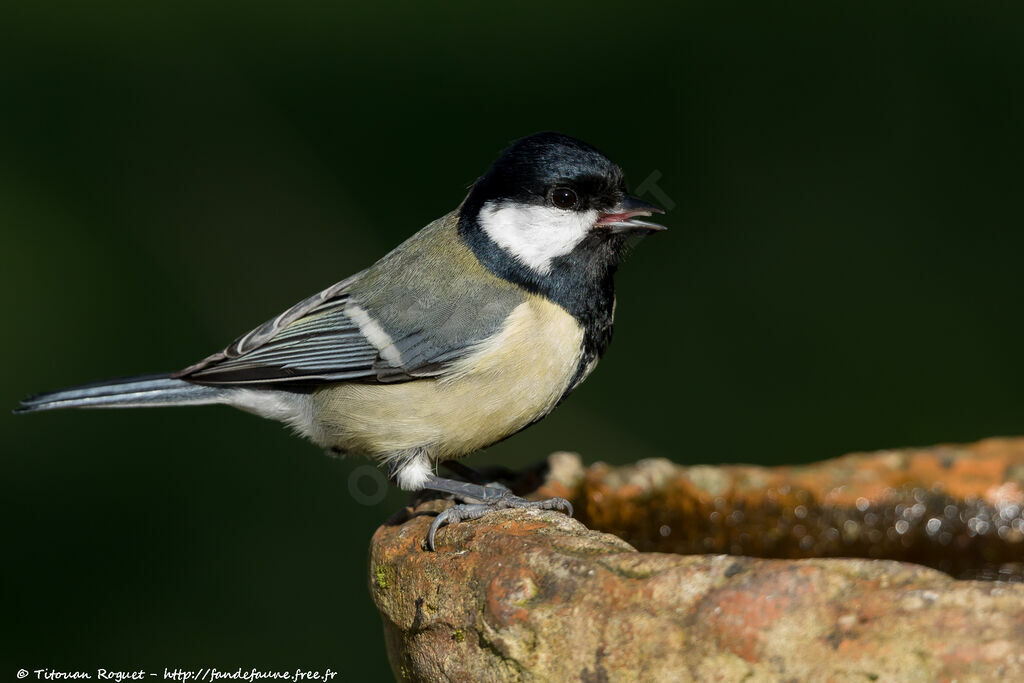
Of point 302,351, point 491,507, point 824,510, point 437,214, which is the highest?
point 437,214

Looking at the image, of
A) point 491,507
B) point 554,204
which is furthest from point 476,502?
point 554,204

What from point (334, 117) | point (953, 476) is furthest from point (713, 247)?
point (953, 476)

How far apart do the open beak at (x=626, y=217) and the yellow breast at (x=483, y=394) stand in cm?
20

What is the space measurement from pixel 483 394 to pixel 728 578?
3.19 feet

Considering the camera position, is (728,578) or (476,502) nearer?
(728,578)

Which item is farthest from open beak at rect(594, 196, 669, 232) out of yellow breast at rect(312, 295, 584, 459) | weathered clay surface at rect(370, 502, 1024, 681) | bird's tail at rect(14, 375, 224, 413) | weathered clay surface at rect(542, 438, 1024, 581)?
bird's tail at rect(14, 375, 224, 413)

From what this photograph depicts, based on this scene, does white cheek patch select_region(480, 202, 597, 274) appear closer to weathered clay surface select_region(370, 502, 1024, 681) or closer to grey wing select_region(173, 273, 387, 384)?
grey wing select_region(173, 273, 387, 384)

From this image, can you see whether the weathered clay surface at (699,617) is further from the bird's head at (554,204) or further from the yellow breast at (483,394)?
the bird's head at (554,204)

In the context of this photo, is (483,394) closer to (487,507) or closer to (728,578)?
(487,507)

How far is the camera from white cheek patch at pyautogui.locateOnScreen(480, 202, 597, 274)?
2213 mm

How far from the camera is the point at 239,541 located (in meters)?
3.77

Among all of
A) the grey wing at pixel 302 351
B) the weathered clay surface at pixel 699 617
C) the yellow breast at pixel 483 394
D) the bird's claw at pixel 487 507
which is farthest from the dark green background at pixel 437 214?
the weathered clay surface at pixel 699 617

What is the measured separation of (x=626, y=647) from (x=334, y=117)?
11.4 ft

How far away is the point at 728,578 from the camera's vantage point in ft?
4.17
